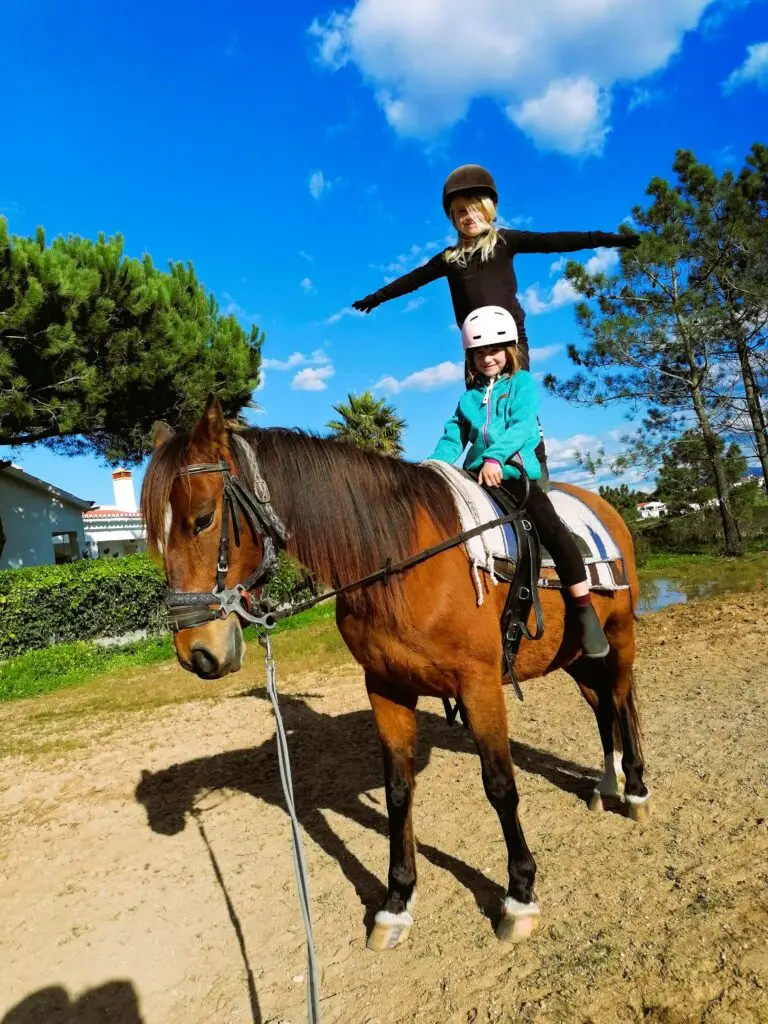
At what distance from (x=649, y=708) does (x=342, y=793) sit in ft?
9.95

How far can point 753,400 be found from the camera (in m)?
17.4

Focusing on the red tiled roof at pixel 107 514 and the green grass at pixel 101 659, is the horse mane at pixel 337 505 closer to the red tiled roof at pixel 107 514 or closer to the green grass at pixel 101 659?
the green grass at pixel 101 659

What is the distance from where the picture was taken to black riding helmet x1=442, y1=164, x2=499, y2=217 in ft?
10.4

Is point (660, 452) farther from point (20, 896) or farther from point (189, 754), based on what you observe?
point (20, 896)

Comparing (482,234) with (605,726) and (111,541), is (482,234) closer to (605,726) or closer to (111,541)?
(605,726)

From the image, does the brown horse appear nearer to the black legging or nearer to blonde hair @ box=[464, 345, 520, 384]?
the black legging

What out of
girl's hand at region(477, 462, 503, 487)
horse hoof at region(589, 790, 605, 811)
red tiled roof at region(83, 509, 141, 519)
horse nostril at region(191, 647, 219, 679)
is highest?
red tiled roof at region(83, 509, 141, 519)

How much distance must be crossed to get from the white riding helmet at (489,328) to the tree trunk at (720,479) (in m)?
16.9

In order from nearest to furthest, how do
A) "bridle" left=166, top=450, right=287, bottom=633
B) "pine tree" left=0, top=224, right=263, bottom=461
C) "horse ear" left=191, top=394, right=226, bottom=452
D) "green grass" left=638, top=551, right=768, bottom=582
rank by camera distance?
"bridle" left=166, top=450, right=287, bottom=633 → "horse ear" left=191, top=394, right=226, bottom=452 → "pine tree" left=0, top=224, right=263, bottom=461 → "green grass" left=638, top=551, right=768, bottom=582

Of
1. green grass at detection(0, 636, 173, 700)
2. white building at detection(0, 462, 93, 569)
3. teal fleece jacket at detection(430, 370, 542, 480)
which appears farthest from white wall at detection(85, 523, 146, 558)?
teal fleece jacket at detection(430, 370, 542, 480)

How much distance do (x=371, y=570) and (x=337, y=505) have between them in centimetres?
32

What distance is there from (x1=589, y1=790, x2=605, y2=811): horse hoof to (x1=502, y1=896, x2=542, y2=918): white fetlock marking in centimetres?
130

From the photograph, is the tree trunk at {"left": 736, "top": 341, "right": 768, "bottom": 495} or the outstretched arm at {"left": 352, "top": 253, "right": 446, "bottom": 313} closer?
the outstretched arm at {"left": 352, "top": 253, "right": 446, "bottom": 313}

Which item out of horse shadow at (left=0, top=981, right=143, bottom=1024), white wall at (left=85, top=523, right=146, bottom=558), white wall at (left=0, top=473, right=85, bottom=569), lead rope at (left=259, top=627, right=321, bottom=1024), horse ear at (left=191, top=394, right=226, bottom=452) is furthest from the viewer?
white wall at (left=85, top=523, right=146, bottom=558)
